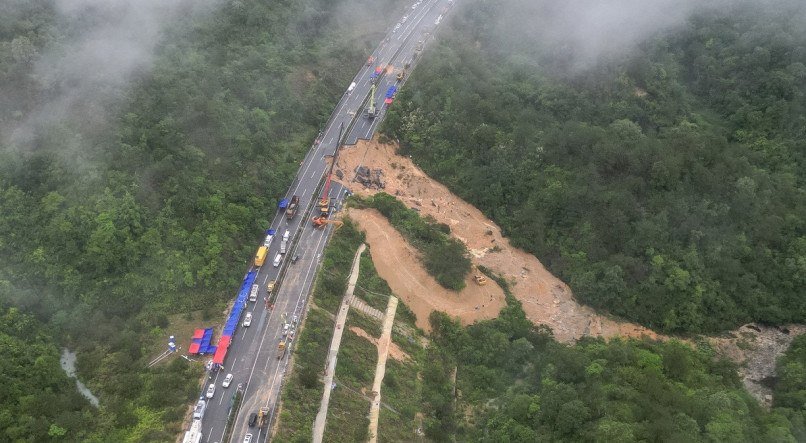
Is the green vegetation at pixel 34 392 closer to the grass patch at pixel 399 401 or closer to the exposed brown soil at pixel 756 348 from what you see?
the grass patch at pixel 399 401

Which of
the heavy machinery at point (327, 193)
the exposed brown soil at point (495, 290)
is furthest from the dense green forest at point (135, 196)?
the exposed brown soil at point (495, 290)

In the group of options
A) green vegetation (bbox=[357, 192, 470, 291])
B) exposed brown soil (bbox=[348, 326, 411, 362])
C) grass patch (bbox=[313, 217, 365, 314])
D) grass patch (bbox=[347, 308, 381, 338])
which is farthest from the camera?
green vegetation (bbox=[357, 192, 470, 291])

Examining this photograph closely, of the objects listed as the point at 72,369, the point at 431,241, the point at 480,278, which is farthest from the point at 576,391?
the point at 72,369

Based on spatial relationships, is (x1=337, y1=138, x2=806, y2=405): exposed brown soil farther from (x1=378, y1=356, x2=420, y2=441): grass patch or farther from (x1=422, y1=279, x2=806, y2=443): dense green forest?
(x1=378, y1=356, x2=420, y2=441): grass patch

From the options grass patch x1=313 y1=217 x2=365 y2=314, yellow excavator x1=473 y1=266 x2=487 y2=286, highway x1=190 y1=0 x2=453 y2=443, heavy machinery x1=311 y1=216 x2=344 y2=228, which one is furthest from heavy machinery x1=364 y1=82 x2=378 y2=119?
yellow excavator x1=473 y1=266 x2=487 y2=286

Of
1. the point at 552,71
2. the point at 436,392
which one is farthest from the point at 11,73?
the point at 552,71

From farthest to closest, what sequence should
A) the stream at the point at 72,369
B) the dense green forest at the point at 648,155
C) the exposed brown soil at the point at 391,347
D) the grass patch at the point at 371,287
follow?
the dense green forest at the point at 648,155 → the grass patch at the point at 371,287 → the exposed brown soil at the point at 391,347 → the stream at the point at 72,369

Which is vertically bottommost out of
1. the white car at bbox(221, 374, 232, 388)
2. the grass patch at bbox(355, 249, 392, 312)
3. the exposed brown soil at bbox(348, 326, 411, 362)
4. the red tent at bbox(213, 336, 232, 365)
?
the white car at bbox(221, 374, 232, 388)

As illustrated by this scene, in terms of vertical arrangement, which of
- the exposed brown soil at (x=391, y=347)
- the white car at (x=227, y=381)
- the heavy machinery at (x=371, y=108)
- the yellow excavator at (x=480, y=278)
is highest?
the heavy machinery at (x=371, y=108)

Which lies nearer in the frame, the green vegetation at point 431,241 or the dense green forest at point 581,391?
the dense green forest at point 581,391
